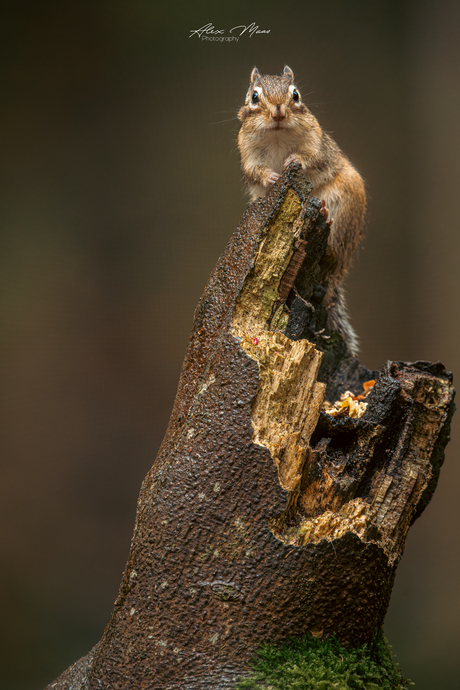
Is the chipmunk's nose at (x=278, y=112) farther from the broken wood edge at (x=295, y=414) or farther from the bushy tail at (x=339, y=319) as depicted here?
the bushy tail at (x=339, y=319)

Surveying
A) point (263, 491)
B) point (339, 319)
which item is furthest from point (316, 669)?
point (339, 319)

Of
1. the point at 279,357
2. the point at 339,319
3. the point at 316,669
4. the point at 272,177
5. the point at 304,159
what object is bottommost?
the point at 316,669

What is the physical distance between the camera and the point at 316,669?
1638mm

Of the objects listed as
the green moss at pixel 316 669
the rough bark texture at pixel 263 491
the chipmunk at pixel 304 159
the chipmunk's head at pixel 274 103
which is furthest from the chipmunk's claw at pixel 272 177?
the green moss at pixel 316 669

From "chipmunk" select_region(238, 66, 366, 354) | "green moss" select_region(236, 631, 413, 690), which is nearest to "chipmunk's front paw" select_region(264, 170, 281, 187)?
"chipmunk" select_region(238, 66, 366, 354)

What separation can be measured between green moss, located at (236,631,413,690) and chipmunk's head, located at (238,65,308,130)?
88.8 inches

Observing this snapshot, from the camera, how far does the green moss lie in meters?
1.61

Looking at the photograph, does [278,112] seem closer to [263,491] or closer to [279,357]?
[279,357]

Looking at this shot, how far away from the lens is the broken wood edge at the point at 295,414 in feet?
5.75

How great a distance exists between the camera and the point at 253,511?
67.7 inches

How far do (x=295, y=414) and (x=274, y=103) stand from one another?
165 centimetres

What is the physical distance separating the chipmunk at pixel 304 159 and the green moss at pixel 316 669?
1629mm

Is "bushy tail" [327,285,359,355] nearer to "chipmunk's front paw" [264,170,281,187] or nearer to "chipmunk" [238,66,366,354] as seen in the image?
"chipmunk" [238,66,366,354]

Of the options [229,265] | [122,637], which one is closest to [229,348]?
[229,265]
